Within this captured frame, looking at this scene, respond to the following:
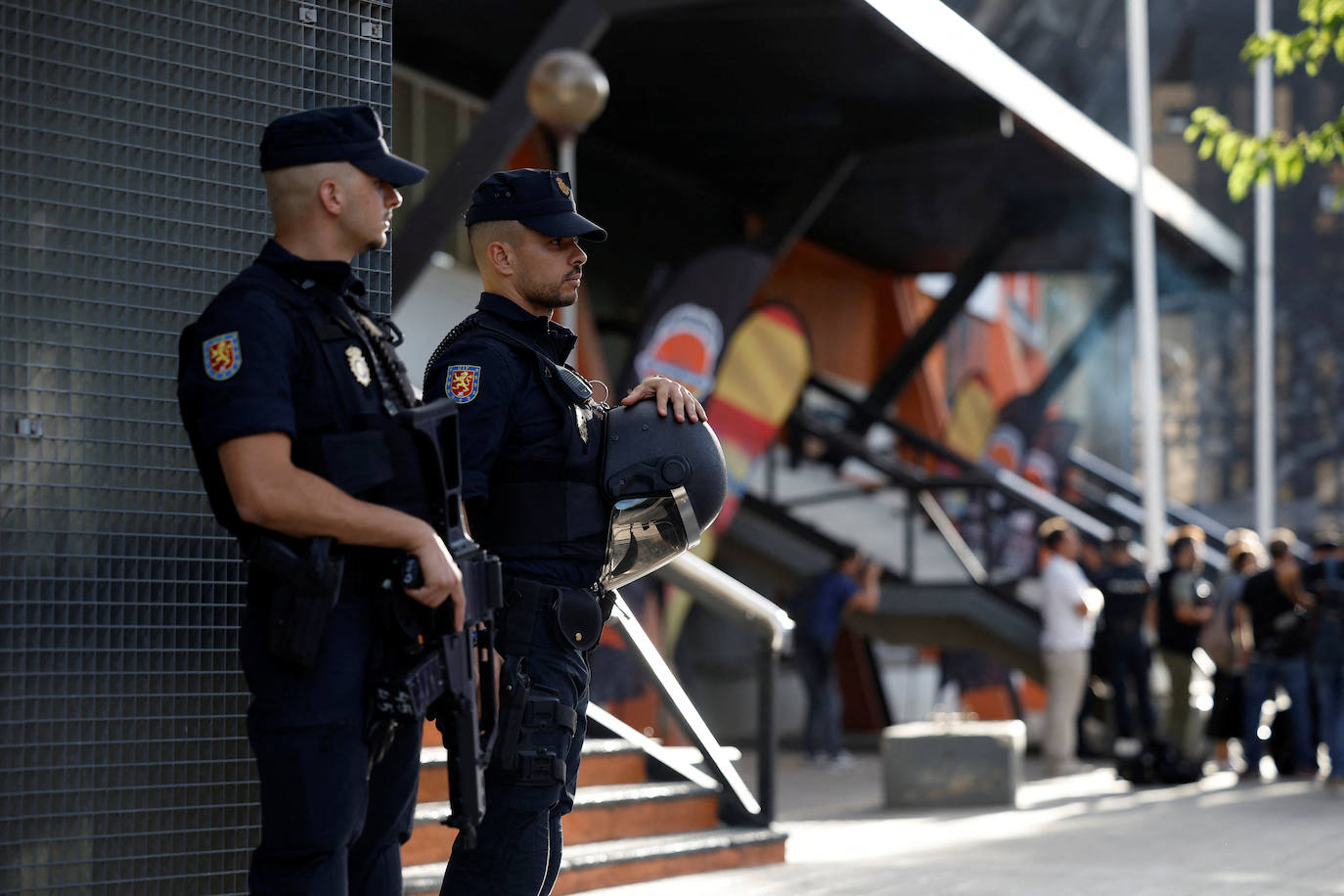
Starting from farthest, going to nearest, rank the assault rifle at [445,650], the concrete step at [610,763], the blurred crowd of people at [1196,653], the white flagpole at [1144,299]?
the white flagpole at [1144,299] < the blurred crowd of people at [1196,653] < the concrete step at [610,763] < the assault rifle at [445,650]

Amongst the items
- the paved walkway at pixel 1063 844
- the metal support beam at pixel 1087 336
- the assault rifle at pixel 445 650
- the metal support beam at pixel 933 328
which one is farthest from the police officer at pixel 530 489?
the metal support beam at pixel 1087 336

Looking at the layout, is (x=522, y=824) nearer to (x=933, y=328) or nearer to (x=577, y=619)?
(x=577, y=619)

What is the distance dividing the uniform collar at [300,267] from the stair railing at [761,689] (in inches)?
189

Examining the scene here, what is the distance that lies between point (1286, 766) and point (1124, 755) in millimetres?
1204

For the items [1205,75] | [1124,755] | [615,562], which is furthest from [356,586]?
[1205,75]

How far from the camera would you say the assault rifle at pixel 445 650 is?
324cm

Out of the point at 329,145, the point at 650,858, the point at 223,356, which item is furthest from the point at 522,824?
the point at 650,858

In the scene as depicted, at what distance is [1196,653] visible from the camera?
13.4 metres

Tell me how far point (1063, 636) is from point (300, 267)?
35.1 feet

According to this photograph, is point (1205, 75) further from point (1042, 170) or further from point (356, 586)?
point (356, 586)

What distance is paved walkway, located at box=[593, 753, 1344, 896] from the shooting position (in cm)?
739

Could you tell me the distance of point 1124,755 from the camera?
1270cm

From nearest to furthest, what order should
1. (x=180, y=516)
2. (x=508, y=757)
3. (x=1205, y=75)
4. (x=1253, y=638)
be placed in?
(x=508, y=757) < (x=180, y=516) < (x=1253, y=638) < (x=1205, y=75)

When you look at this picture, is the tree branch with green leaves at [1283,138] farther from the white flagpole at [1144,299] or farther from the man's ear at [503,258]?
the white flagpole at [1144,299]
